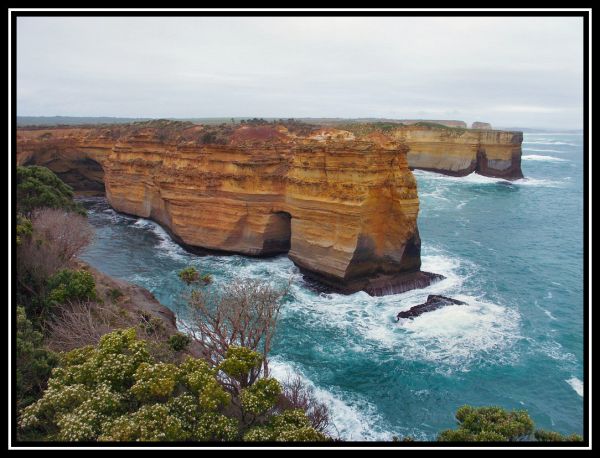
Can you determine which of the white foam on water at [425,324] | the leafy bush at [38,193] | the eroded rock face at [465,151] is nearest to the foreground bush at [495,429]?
the white foam on water at [425,324]

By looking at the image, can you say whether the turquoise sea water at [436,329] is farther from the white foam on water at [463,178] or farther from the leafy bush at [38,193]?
the white foam on water at [463,178]

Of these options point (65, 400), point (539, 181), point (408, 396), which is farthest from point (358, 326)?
point (539, 181)

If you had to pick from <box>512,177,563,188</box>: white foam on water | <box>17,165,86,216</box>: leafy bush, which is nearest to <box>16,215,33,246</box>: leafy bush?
<box>17,165,86,216</box>: leafy bush

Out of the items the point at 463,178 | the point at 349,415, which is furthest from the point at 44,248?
the point at 463,178

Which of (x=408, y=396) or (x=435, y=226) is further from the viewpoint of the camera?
(x=435, y=226)

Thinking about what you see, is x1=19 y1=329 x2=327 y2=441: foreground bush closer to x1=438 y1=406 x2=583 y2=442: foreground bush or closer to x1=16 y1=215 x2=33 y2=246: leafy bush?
x1=438 y1=406 x2=583 y2=442: foreground bush

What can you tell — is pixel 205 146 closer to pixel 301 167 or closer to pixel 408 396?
pixel 301 167
